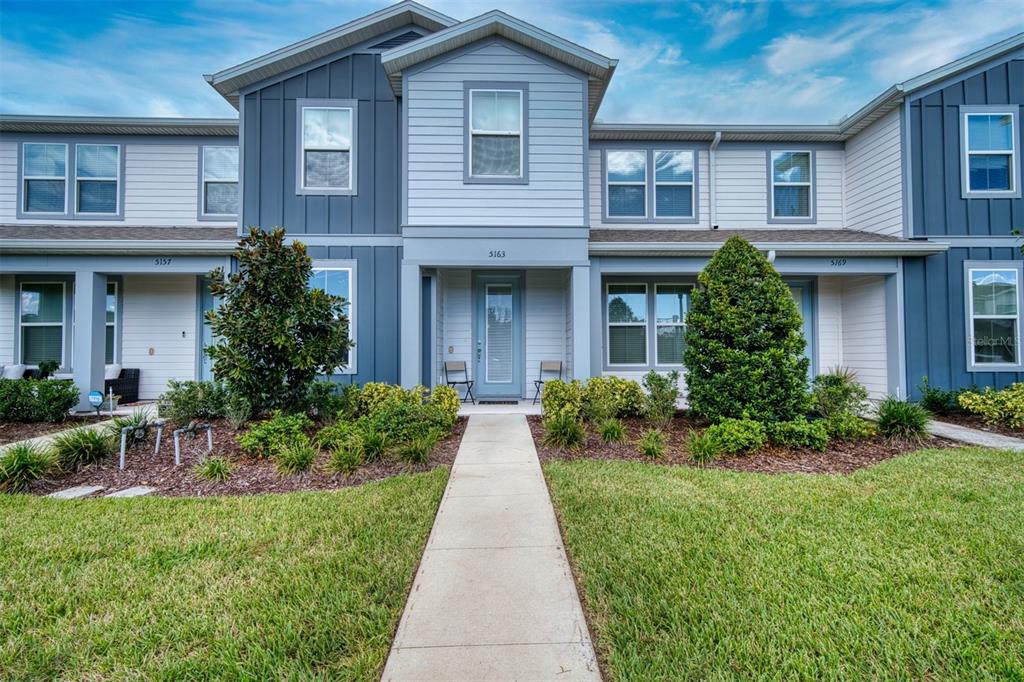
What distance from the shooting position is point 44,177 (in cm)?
1012

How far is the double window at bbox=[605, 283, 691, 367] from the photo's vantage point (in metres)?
9.91

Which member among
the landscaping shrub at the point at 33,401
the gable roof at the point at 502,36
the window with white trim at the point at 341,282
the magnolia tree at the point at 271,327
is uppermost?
the gable roof at the point at 502,36

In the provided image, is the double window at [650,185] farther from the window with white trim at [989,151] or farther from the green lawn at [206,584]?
the green lawn at [206,584]

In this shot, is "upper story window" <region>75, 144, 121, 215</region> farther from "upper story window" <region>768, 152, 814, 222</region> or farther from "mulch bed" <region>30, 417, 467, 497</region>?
"upper story window" <region>768, 152, 814, 222</region>

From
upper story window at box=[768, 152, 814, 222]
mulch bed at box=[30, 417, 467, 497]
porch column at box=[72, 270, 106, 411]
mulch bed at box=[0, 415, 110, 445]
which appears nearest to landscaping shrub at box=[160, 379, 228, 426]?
mulch bed at box=[30, 417, 467, 497]

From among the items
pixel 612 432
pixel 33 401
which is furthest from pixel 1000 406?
pixel 33 401

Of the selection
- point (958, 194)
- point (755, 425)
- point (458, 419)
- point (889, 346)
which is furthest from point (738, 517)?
point (958, 194)

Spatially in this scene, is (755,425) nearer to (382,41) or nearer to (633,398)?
(633,398)

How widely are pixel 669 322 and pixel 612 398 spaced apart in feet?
11.4

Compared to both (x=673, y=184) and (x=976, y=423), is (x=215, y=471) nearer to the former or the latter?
(x=673, y=184)

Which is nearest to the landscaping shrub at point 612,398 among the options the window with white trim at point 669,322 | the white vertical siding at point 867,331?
the window with white trim at point 669,322

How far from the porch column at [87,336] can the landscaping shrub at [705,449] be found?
33.9ft

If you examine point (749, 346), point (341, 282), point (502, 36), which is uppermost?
point (502, 36)

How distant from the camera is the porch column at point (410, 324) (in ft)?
25.7
